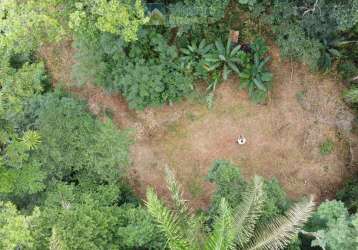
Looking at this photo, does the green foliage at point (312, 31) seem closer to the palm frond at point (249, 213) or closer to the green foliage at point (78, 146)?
the palm frond at point (249, 213)

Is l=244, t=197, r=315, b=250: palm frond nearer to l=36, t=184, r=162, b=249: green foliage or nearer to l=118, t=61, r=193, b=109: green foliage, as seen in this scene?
l=36, t=184, r=162, b=249: green foliage

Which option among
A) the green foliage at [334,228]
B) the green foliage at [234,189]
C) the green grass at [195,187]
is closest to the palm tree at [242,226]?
the green foliage at [334,228]

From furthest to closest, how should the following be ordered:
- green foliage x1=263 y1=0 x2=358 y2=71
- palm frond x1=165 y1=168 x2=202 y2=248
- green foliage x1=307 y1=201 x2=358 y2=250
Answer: green foliage x1=263 y1=0 x2=358 y2=71 < green foliage x1=307 y1=201 x2=358 y2=250 < palm frond x1=165 y1=168 x2=202 y2=248

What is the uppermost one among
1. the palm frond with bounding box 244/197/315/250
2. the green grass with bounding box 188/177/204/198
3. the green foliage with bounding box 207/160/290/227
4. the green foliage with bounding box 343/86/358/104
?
the green foliage with bounding box 343/86/358/104

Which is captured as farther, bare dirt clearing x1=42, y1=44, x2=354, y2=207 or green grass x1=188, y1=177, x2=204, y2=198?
green grass x1=188, y1=177, x2=204, y2=198

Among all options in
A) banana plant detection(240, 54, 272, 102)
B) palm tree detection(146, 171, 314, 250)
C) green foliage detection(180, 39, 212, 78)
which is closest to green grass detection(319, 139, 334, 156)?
banana plant detection(240, 54, 272, 102)

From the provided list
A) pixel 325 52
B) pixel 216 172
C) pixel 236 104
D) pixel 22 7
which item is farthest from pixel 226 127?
pixel 22 7

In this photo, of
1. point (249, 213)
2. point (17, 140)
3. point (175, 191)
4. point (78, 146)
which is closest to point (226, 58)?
point (78, 146)
